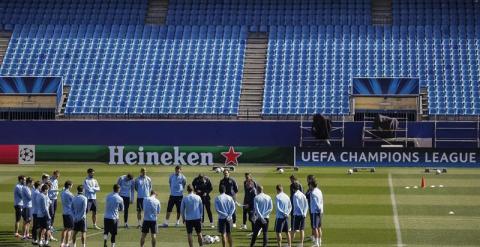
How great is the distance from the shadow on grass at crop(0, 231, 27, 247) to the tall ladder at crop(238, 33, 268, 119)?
91.4 ft

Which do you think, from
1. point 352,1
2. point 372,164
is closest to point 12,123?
point 372,164

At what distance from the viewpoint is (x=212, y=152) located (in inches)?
1823

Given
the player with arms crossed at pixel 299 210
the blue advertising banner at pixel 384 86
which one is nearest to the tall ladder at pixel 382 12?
the blue advertising banner at pixel 384 86

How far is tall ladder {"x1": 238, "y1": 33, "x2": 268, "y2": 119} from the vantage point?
2188 inches

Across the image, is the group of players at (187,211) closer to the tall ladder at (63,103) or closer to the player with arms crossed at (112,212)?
Answer: the player with arms crossed at (112,212)

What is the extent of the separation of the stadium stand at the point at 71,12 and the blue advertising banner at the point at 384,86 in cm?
1643

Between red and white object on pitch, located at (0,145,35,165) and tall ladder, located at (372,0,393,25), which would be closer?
red and white object on pitch, located at (0,145,35,165)

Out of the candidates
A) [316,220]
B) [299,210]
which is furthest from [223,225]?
[316,220]

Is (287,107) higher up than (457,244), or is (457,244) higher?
(287,107)

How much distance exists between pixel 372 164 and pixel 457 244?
767 inches

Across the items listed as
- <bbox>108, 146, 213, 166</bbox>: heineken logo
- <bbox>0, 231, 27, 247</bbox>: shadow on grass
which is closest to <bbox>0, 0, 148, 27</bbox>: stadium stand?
<bbox>108, 146, 213, 166</bbox>: heineken logo

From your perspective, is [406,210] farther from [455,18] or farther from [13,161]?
[455,18]

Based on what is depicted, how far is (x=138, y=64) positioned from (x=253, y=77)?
721cm

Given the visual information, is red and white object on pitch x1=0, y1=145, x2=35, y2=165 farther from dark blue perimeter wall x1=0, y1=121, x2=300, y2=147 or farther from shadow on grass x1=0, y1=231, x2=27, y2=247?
shadow on grass x1=0, y1=231, x2=27, y2=247
